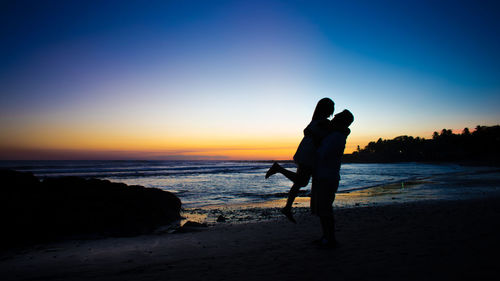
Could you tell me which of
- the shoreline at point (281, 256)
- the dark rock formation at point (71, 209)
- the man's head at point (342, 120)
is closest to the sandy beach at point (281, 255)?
the shoreline at point (281, 256)

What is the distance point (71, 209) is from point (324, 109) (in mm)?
6545

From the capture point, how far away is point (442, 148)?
8906cm

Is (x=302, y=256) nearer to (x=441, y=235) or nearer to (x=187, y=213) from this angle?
(x=441, y=235)

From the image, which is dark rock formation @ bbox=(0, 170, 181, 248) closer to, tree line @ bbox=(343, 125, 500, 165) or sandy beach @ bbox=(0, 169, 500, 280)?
sandy beach @ bbox=(0, 169, 500, 280)

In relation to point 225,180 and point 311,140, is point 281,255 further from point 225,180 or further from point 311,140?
point 225,180

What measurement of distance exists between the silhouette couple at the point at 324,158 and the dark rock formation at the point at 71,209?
455 cm

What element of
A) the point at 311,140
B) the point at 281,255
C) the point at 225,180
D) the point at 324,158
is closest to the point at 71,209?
the point at 281,255

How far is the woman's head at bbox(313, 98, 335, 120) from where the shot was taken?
4273 millimetres

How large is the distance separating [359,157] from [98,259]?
119082mm

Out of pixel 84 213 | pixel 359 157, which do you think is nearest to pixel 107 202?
pixel 84 213

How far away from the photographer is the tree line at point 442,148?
78625 millimetres

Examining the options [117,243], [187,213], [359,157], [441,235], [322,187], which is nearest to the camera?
[322,187]

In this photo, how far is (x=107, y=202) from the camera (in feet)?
23.1

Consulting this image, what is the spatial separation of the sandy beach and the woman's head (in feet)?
6.99
